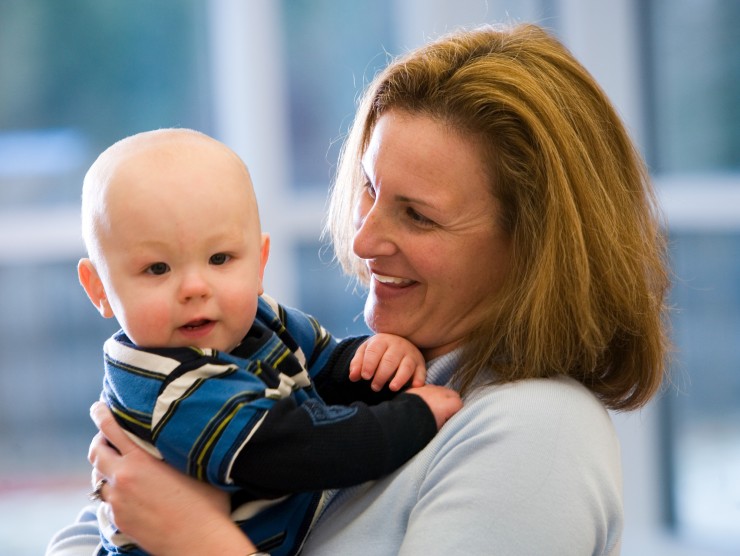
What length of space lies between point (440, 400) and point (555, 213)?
1.04 ft

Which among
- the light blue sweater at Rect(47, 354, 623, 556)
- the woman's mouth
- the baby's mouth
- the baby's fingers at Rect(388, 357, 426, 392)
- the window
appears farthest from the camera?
the window

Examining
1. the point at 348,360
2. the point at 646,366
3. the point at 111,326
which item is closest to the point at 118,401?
the point at 348,360

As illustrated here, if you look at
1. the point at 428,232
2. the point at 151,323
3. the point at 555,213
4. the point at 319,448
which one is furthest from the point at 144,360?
the point at 555,213

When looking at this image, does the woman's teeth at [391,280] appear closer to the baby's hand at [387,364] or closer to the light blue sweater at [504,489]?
→ the baby's hand at [387,364]

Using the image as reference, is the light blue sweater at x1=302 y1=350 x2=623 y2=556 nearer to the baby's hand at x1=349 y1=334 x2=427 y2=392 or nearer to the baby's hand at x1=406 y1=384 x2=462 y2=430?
the baby's hand at x1=406 y1=384 x2=462 y2=430

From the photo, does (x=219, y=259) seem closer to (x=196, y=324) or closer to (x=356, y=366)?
→ (x=196, y=324)

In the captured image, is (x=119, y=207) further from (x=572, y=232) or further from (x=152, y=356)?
(x=572, y=232)

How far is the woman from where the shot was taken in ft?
4.11

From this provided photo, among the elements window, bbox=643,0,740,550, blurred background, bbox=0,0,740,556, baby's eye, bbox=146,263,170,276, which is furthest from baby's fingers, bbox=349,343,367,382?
window, bbox=643,0,740,550

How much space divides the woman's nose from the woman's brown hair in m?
0.17

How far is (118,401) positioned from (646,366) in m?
0.79

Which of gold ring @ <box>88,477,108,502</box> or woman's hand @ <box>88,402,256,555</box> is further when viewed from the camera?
gold ring @ <box>88,477,108,502</box>

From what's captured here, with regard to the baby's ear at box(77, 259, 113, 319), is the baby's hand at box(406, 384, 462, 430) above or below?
below

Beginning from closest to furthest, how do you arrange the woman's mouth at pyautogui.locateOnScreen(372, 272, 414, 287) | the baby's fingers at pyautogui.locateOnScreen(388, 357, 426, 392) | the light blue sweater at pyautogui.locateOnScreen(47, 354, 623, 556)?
the light blue sweater at pyautogui.locateOnScreen(47, 354, 623, 556)
the baby's fingers at pyautogui.locateOnScreen(388, 357, 426, 392)
the woman's mouth at pyautogui.locateOnScreen(372, 272, 414, 287)
